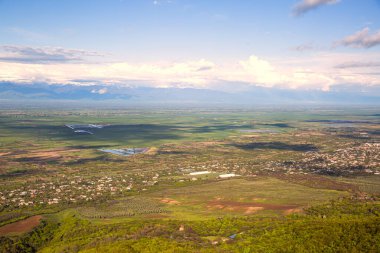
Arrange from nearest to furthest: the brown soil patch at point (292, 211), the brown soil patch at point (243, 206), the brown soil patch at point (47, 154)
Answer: the brown soil patch at point (292, 211) < the brown soil patch at point (243, 206) < the brown soil patch at point (47, 154)

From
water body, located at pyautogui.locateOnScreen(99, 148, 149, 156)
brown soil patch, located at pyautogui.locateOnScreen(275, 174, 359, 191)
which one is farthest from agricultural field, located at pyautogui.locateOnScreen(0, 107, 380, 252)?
water body, located at pyautogui.locateOnScreen(99, 148, 149, 156)

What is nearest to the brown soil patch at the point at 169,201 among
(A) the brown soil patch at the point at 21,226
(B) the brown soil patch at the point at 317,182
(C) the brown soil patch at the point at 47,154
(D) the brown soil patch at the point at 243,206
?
(D) the brown soil patch at the point at 243,206

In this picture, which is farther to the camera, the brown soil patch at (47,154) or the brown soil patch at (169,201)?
the brown soil patch at (47,154)

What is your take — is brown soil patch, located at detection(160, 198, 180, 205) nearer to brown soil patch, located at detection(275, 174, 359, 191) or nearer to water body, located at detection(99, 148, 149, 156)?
brown soil patch, located at detection(275, 174, 359, 191)

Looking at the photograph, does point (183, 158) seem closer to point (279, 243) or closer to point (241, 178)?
point (241, 178)

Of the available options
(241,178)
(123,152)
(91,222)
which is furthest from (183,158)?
(91,222)

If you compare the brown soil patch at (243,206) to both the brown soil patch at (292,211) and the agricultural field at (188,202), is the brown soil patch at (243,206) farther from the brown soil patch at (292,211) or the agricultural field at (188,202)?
the brown soil patch at (292,211)
